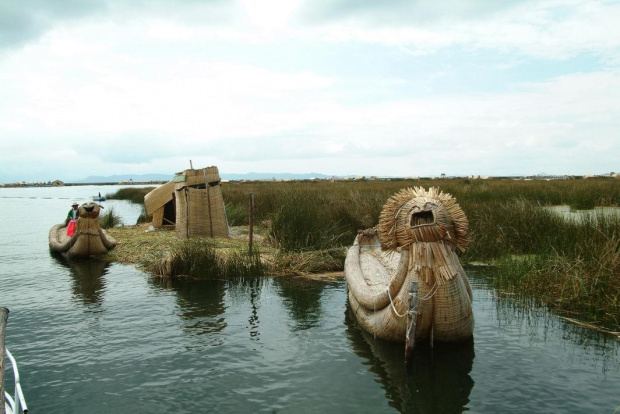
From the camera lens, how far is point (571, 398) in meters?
5.35

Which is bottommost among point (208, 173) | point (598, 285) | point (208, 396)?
point (208, 396)

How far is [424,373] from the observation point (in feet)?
19.8

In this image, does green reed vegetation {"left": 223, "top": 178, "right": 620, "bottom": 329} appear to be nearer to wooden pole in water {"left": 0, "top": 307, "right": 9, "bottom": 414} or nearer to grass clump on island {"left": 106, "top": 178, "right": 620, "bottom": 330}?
grass clump on island {"left": 106, "top": 178, "right": 620, "bottom": 330}

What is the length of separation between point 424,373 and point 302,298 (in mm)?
4022

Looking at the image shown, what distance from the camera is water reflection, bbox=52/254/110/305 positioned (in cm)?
1016

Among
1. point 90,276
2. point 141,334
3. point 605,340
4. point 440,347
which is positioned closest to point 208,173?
point 90,276

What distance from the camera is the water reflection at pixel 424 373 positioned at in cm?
537

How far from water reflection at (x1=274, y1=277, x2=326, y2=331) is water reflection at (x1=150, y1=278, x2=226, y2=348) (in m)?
1.19

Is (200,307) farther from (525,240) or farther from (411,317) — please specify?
(525,240)

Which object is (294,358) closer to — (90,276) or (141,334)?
(141,334)

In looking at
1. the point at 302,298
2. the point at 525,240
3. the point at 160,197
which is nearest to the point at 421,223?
the point at 302,298

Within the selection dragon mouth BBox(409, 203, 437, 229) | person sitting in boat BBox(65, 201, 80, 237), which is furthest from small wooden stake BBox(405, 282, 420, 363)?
person sitting in boat BBox(65, 201, 80, 237)

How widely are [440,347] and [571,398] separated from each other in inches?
64.4

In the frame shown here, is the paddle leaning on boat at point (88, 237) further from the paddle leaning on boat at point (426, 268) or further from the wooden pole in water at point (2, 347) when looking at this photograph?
the wooden pole in water at point (2, 347)
